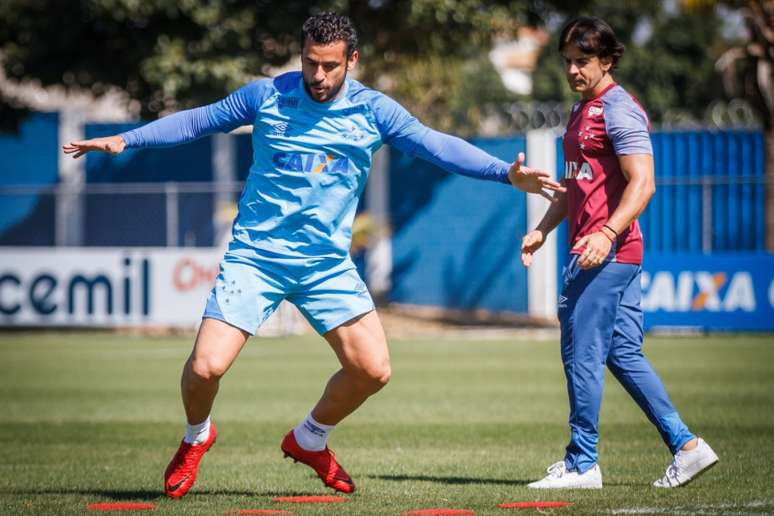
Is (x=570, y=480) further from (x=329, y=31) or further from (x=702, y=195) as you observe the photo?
(x=702, y=195)

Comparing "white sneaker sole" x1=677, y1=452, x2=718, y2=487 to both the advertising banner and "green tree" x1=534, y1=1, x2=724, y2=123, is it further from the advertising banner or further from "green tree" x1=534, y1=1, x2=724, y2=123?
"green tree" x1=534, y1=1, x2=724, y2=123

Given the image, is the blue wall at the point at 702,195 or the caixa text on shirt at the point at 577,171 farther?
the blue wall at the point at 702,195

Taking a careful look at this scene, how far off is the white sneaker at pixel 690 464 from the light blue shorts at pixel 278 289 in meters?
1.84

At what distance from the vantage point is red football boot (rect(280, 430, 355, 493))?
6840 millimetres

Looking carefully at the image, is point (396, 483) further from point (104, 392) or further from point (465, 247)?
point (465, 247)

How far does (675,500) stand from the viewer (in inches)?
255

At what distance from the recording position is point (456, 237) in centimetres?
2605

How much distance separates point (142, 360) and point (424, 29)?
972cm

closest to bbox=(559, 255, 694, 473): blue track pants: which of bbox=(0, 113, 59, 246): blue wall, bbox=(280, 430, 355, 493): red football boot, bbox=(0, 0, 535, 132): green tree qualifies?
bbox=(280, 430, 355, 493): red football boot

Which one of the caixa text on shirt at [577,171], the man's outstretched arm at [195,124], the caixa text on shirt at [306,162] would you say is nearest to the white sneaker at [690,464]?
the caixa text on shirt at [577,171]

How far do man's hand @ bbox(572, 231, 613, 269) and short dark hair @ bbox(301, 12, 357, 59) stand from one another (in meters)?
1.47

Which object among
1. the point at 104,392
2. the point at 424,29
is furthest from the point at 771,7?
the point at 104,392

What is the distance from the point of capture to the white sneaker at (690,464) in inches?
271

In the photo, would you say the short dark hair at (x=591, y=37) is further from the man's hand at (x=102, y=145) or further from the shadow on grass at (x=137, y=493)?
the shadow on grass at (x=137, y=493)
